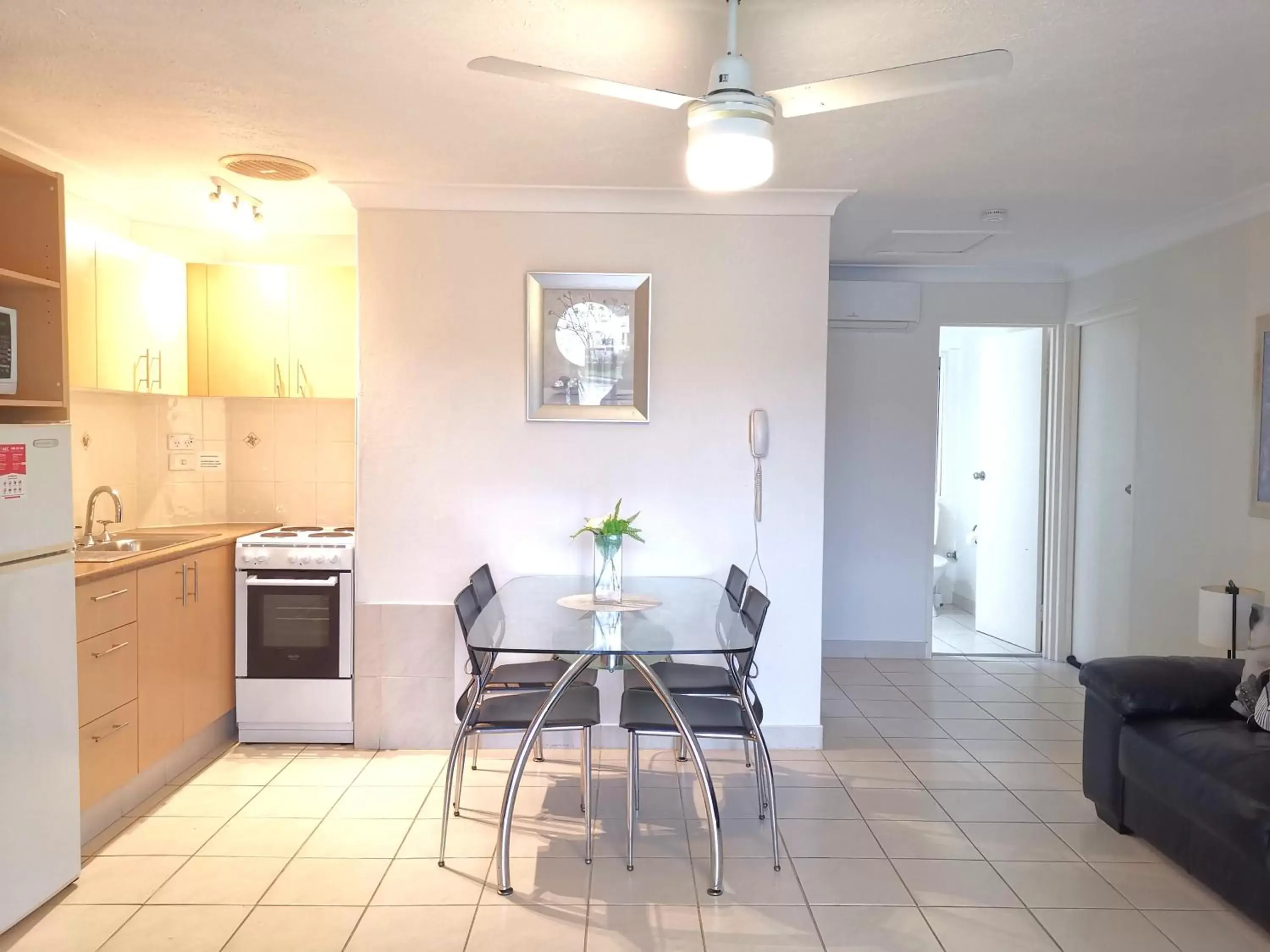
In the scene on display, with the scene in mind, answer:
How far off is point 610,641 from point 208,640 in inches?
79.8

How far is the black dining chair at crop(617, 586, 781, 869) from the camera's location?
2.75 m

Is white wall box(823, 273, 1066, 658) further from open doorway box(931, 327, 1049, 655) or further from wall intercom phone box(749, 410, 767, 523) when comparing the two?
wall intercom phone box(749, 410, 767, 523)

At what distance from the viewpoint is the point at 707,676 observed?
3.35 metres

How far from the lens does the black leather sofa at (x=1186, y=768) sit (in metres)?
2.36

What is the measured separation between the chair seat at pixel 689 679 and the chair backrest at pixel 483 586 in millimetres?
659

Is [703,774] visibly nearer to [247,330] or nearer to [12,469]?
[12,469]

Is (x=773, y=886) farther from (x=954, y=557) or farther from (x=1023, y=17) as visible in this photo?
(x=954, y=557)

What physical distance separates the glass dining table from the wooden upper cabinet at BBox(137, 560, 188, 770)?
4.26 feet

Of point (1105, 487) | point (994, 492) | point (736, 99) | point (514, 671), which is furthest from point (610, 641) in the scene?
point (994, 492)

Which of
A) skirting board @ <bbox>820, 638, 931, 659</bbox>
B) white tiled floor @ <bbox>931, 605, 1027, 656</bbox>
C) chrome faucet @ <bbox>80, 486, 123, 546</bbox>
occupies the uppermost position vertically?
chrome faucet @ <bbox>80, 486, 123, 546</bbox>

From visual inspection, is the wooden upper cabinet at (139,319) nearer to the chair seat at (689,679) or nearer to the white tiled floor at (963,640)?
the chair seat at (689,679)

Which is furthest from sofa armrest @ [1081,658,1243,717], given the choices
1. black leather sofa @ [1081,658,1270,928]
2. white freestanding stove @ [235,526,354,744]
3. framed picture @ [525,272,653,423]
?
white freestanding stove @ [235,526,354,744]

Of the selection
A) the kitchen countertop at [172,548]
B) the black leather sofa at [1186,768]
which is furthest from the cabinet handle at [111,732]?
the black leather sofa at [1186,768]

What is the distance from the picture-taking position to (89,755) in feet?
9.43
